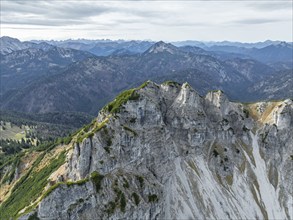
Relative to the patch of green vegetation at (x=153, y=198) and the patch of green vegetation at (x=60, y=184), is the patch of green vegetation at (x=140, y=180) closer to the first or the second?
the patch of green vegetation at (x=153, y=198)

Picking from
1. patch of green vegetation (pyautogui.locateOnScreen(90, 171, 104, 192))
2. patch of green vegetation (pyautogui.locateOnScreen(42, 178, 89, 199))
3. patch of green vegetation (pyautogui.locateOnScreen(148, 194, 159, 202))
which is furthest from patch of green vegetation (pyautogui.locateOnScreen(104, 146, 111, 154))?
patch of green vegetation (pyautogui.locateOnScreen(148, 194, 159, 202))

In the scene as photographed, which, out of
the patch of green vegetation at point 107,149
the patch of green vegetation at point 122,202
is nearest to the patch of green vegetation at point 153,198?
the patch of green vegetation at point 122,202

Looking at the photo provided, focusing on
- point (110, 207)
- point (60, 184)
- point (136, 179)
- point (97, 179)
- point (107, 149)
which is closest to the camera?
point (60, 184)

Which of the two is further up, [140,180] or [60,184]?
[60,184]

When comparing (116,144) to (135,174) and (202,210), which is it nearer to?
(135,174)

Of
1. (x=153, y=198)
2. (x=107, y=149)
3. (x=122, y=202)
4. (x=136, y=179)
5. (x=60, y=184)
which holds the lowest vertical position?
(x=153, y=198)

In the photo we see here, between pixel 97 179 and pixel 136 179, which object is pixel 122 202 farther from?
pixel 136 179

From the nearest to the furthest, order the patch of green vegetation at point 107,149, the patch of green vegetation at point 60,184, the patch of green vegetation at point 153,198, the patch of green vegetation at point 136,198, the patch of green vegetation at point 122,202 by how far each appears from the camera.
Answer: the patch of green vegetation at point 60,184 → the patch of green vegetation at point 122,202 → the patch of green vegetation at point 136,198 → the patch of green vegetation at point 153,198 → the patch of green vegetation at point 107,149

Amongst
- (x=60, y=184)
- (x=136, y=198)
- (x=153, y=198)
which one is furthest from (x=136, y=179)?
(x=60, y=184)

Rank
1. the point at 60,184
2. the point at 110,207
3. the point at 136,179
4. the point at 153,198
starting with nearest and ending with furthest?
the point at 60,184
the point at 110,207
the point at 136,179
the point at 153,198
